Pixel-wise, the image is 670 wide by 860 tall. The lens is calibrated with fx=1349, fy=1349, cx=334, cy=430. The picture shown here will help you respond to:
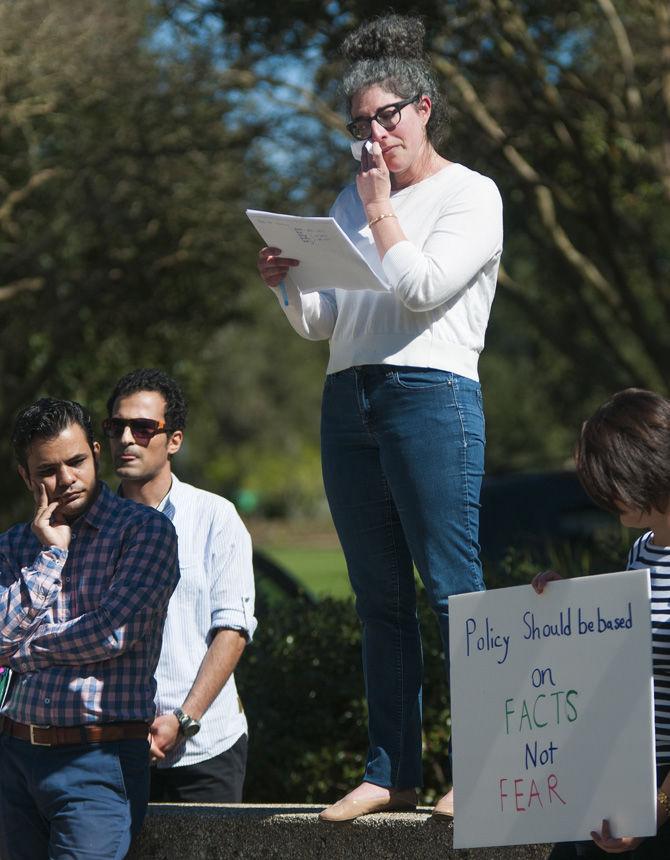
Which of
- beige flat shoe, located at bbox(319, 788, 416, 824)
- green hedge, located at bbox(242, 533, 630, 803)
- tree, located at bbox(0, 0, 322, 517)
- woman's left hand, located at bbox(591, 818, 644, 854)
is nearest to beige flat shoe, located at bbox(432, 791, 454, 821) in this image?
beige flat shoe, located at bbox(319, 788, 416, 824)

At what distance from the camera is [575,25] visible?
1116cm

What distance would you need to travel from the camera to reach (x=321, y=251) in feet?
11.1

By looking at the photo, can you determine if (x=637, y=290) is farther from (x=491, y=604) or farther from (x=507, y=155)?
(x=491, y=604)

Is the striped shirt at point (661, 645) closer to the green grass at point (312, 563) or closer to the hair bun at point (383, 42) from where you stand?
the hair bun at point (383, 42)

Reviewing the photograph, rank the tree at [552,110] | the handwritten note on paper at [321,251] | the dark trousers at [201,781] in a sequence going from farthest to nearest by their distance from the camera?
the tree at [552,110], the dark trousers at [201,781], the handwritten note on paper at [321,251]

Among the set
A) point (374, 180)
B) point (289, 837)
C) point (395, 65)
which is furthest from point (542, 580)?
point (395, 65)

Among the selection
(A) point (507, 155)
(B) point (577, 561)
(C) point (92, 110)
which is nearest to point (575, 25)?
(A) point (507, 155)

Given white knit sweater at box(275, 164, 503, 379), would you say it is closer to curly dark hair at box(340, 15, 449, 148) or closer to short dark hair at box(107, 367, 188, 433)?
curly dark hair at box(340, 15, 449, 148)

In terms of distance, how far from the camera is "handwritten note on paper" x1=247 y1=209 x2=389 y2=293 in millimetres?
3297

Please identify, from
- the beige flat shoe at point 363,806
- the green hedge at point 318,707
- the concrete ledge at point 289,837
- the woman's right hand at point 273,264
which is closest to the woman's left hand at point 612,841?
the concrete ledge at point 289,837

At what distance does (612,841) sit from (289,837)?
1238 millimetres

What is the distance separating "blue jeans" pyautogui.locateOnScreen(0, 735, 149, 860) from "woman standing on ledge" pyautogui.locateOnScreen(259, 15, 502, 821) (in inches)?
21.4

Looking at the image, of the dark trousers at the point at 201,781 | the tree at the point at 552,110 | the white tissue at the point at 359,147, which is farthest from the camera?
the tree at the point at 552,110

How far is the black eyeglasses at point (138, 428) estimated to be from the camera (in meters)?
4.21
